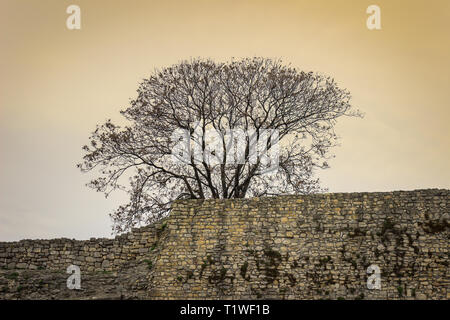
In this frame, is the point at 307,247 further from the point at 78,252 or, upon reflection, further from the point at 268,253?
the point at 78,252

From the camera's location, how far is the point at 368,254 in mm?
20016

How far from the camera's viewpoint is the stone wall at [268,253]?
19.7 m

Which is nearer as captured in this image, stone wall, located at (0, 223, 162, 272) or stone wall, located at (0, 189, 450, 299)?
stone wall, located at (0, 189, 450, 299)

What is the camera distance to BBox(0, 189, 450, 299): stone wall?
19.7 metres

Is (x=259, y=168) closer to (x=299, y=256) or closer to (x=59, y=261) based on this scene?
(x=299, y=256)

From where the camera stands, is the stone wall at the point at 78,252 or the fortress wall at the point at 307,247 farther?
the stone wall at the point at 78,252

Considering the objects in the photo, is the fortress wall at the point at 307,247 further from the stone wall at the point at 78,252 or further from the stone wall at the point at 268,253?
the stone wall at the point at 78,252

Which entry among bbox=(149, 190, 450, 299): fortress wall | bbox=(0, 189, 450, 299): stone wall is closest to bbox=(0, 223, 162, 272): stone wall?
bbox=(0, 189, 450, 299): stone wall

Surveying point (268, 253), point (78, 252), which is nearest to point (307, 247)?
point (268, 253)

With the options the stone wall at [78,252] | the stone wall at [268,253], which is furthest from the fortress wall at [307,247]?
the stone wall at [78,252]

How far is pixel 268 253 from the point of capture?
66.9 feet

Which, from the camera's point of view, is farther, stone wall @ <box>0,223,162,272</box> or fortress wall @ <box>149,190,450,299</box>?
stone wall @ <box>0,223,162,272</box>

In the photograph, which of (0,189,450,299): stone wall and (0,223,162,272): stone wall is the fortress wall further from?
(0,223,162,272): stone wall
